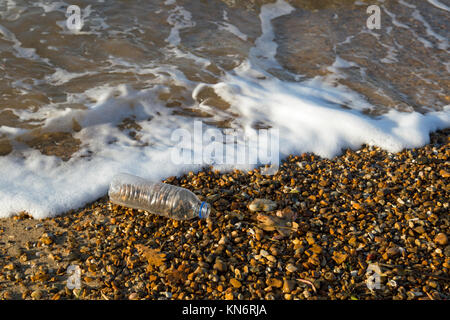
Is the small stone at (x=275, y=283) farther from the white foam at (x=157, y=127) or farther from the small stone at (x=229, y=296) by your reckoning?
the white foam at (x=157, y=127)

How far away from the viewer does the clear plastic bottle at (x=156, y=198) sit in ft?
9.38

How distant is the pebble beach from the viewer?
2299 millimetres

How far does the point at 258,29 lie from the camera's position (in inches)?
254

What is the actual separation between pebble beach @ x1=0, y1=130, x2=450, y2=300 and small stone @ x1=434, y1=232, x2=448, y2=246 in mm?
11

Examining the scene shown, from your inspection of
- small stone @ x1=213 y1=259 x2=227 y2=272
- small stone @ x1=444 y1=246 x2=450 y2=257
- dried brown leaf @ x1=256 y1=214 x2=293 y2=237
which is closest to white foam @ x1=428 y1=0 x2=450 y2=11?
small stone @ x1=444 y1=246 x2=450 y2=257

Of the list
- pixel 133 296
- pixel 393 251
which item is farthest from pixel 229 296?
pixel 393 251

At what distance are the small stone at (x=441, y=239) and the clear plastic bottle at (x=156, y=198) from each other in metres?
1.63

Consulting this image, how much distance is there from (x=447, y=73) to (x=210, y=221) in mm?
4338

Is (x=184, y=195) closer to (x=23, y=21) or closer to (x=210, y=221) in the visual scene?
(x=210, y=221)

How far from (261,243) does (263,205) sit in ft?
1.23

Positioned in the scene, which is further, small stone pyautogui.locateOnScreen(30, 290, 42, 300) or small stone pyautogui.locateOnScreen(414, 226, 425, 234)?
small stone pyautogui.locateOnScreen(414, 226, 425, 234)

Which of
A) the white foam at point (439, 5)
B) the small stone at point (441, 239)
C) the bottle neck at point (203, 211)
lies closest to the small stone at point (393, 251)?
the small stone at point (441, 239)

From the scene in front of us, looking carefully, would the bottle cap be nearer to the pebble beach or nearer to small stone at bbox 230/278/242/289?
the pebble beach

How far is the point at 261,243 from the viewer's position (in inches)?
101
